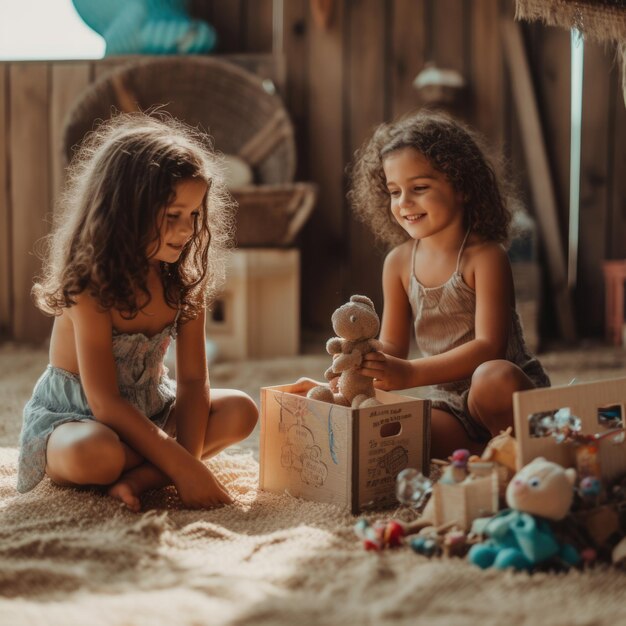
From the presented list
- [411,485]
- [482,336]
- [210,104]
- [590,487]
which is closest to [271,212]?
[210,104]

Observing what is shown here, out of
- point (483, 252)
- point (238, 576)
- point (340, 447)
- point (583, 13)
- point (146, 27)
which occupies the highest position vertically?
point (146, 27)

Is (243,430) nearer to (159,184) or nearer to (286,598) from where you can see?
(159,184)

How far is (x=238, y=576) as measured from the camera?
1.09m

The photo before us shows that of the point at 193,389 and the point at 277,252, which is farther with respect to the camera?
the point at 277,252

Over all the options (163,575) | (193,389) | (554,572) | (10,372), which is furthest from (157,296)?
(10,372)

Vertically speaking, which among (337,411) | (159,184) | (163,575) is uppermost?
(159,184)

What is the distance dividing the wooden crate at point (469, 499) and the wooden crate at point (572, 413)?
Answer: 51 millimetres

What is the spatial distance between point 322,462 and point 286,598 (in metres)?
0.43

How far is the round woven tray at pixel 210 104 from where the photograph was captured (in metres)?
3.18

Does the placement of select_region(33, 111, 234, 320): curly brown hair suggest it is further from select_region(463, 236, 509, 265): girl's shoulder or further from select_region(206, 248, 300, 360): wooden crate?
select_region(206, 248, 300, 360): wooden crate

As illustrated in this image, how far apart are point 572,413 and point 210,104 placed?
2.47 meters

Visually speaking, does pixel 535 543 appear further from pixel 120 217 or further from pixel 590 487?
pixel 120 217

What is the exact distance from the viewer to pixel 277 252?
10.2 feet

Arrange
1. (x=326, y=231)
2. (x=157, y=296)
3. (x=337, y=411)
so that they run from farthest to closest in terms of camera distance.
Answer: (x=326, y=231) → (x=157, y=296) → (x=337, y=411)
